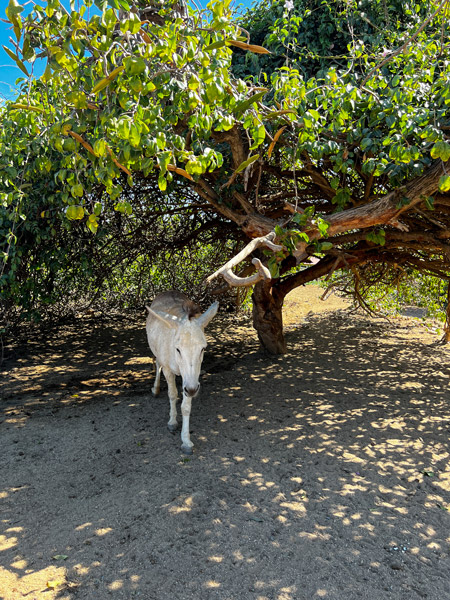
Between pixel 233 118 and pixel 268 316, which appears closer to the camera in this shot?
pixel 233 118

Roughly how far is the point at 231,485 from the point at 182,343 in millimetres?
1408

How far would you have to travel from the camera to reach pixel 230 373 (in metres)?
7.16

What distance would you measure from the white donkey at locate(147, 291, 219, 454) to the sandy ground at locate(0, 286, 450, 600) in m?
0.44

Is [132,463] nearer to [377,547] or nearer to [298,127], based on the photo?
[377,547]

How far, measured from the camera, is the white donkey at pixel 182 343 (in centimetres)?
416

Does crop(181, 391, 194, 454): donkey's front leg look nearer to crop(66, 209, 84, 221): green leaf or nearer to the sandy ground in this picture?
the sandy ground

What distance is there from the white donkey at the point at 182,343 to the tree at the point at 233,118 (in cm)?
99

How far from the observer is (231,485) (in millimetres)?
4008

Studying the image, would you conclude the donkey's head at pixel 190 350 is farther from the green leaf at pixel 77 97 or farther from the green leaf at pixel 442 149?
the green leaf at pixel 442 149

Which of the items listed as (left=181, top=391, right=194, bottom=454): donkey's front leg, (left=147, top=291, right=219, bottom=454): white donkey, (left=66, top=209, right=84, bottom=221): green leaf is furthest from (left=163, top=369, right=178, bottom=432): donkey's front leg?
(left=66, top=209, right=84, bottom=221): green leaf

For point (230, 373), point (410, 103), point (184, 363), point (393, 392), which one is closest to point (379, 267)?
point (393, 392)

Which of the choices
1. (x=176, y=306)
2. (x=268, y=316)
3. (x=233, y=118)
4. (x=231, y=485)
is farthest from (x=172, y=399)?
(x=268, y=316)

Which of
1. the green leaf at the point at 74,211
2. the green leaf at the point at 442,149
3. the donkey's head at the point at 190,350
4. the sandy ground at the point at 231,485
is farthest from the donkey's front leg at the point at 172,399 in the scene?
the green leaf at the point at 442,149

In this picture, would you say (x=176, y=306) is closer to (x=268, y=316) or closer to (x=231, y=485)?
(x=231, y=485)
